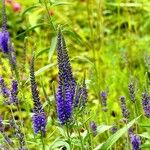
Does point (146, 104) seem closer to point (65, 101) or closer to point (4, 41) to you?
point (65, 101)

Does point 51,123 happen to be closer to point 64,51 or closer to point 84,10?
point 64,51

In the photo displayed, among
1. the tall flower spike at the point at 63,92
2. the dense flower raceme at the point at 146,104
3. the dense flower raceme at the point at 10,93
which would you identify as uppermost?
the tall flower spike at the point at 63,92

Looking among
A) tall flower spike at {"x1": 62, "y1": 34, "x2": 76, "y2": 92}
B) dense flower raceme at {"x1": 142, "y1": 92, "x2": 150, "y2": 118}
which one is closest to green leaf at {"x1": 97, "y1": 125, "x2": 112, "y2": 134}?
dense flower raceme at {"x1": 142, "y1": 92, "x2": 150, "y2": 118}

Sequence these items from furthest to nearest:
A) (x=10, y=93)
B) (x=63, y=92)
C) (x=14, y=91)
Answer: (x=10, y=93)
(x=14, y=91)
(x=63, y=92)

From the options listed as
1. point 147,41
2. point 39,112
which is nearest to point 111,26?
point 147,41

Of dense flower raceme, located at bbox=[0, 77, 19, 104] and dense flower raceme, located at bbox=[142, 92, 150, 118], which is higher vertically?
dense flower raceme, located at bbox=[0, 77, 19, 104]

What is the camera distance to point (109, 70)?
14.8 ft

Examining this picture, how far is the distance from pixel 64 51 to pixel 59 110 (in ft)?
0.70

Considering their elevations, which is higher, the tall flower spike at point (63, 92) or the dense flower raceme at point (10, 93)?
the tall flower spike at point (63, 92)

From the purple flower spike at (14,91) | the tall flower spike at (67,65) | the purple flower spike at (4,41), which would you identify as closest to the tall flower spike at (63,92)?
the tall flower spike at (67,65)

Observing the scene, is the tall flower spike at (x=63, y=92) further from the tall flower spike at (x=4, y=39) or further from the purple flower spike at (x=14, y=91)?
the tall flower spike at (x=4, y=39)

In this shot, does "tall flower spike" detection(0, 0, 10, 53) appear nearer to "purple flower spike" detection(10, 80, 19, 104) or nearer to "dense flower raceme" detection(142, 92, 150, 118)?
"purple flower spike" detection(10, 80, 19, 104)

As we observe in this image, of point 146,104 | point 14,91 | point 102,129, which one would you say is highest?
point 14,91

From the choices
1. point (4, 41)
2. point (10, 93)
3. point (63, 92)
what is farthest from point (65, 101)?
point (4, 41)
